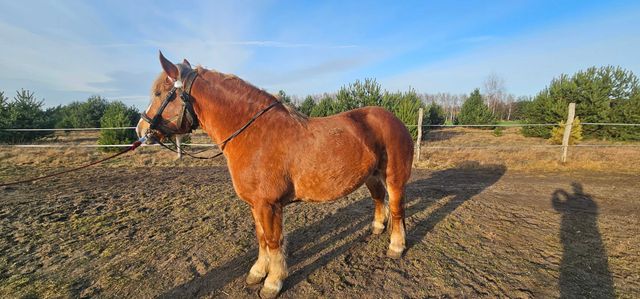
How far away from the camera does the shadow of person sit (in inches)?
97.8

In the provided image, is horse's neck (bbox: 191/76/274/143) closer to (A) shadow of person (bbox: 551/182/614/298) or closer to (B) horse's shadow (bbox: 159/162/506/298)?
(B) horse's shadow (bbox: 159/162/506/298)

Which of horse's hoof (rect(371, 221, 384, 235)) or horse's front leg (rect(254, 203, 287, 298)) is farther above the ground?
horse's front leg (rect(254, 203, 287, 298))

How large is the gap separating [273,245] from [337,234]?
4.88ft

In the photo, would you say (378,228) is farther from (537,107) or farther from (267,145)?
(537,107)

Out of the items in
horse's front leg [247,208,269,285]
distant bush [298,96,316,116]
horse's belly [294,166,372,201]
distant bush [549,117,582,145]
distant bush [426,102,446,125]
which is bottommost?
horse's front leg [247,208,269,285]

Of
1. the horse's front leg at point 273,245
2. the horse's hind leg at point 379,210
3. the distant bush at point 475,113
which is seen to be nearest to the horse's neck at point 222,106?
the horse's front leg at point 273,245

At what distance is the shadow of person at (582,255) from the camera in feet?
8.15

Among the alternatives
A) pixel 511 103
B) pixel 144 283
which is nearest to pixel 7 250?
pixel 144 283

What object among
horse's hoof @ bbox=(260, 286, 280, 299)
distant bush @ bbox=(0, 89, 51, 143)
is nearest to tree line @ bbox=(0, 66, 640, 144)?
distant bush @ bbox=(0, 89, 51, 143)

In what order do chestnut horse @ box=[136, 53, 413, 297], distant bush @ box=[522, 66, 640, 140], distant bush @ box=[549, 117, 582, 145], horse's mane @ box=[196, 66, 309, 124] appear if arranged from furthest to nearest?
distant bush @ box=[522, 66, 640, 140] → distant bush @ box=[549, 117, 582, 145] → horse's mane @ box=[196, 66, 309, 124] → chestnut horse @ box=[136, 53, 413, 297]

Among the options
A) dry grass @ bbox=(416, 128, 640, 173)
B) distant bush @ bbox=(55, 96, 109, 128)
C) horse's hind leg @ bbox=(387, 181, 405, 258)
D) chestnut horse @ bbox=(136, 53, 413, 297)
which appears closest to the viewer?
chestnut horse @ bbox=(136, 53, 413, 297)

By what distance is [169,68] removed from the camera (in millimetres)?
2271

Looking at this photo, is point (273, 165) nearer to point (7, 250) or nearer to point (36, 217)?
point (7, 250)

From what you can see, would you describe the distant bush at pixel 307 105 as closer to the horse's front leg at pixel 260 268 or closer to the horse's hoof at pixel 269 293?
the horse's front leg at pixel 260 268
